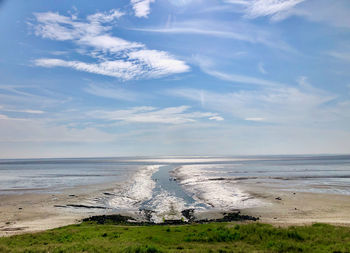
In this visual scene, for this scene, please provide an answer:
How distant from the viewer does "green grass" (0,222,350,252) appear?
17.2 meters

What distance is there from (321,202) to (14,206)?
1910 inches

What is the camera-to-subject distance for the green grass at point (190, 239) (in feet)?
56.3

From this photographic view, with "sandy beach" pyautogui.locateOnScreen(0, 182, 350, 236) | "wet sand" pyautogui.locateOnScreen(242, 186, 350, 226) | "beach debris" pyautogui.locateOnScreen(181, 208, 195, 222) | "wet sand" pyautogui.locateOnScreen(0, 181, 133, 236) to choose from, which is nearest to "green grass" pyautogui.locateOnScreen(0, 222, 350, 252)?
"sandy beach" pyautogui.locateOnScreen(0, 182, 350, 236)

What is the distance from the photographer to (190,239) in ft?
64.7

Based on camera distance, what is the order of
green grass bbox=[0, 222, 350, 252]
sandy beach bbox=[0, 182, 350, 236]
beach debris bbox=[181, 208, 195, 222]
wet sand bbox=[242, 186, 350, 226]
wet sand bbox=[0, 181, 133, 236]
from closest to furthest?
green grass bbox=[0, 222, 350, 252] → wet sand bbox=[0, 181, 133, 236] → sandy beach bbox=[0, 182, 350, 236] → wet sand bbox=[242, 186, 350, 226] → beach debris bbox=[181, 208, 195, 222]

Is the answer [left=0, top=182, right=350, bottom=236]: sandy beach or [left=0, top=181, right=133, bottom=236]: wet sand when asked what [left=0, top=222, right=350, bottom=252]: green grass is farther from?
[left=0, top=181, right=133, bottom=236]: wet sand

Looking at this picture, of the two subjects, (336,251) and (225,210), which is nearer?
(336,251)

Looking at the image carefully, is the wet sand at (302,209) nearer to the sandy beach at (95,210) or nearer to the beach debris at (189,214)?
the sandy beach at (95,210)

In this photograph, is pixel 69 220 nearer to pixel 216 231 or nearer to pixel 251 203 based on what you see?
pixel 216 231

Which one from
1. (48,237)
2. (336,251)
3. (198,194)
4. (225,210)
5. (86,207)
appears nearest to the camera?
(336,251)

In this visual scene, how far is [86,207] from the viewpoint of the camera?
1502 inches

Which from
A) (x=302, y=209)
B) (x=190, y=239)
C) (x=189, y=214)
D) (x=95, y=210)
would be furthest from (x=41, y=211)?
(x=302, y=209)

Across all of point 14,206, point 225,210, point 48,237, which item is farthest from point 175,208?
point 14,206

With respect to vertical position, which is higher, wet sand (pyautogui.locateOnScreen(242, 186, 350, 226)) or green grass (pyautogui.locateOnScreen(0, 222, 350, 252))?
green grass (pyautogui.locateOnScreen(0, 222, 350, 252))
